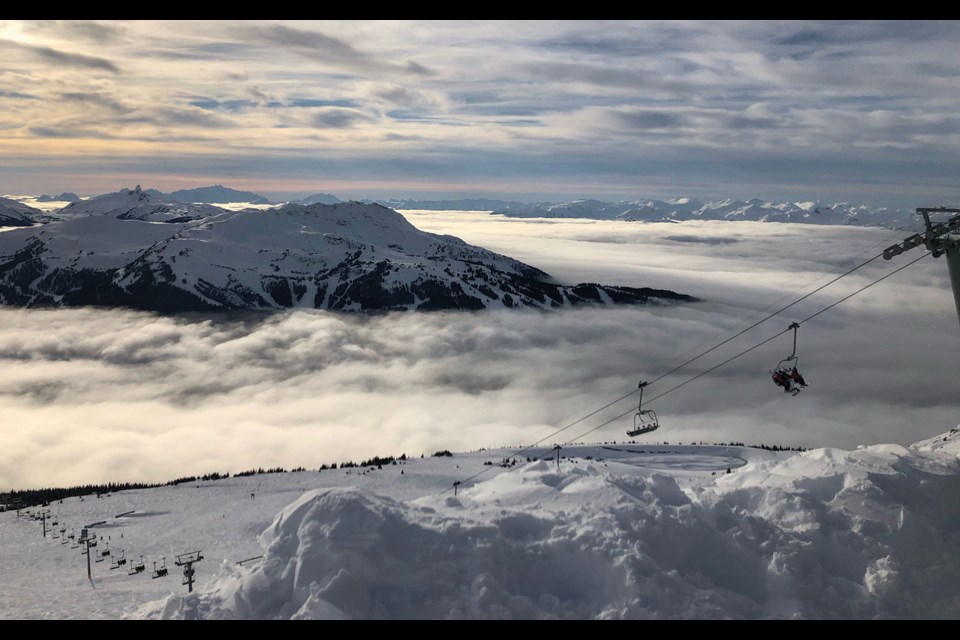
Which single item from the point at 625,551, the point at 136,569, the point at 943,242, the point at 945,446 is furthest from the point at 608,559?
the point at 945,446

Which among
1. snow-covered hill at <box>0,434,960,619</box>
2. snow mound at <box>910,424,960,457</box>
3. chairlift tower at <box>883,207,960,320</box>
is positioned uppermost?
chairlift tower at <box>883,207,960,320</box>

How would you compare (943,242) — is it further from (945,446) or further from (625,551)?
(945,446)

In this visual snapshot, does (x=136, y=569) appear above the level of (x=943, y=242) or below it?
below

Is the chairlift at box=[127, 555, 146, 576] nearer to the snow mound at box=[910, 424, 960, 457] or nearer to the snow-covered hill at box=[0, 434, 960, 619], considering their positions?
the snow-covered hill at box=[0, 434, 960, 619]

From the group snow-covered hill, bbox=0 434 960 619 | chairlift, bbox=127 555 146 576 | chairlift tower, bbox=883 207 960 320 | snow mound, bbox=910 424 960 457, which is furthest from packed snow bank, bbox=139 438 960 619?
chairlift, bbox=127 555 146 576

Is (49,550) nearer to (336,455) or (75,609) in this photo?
(75,609)

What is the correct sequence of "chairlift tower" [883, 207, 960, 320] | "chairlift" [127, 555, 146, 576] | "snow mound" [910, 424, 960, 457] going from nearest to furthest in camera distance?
"chairlift tower" [883, 207, 960, 320] < "snow mound" [910, 424, 960, 457] < "chairlift" [127, 555, 146, 576]

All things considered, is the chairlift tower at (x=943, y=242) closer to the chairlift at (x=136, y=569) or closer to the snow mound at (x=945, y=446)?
the snow mound at (x=945, y=446)

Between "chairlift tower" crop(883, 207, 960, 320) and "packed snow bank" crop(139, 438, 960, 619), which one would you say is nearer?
"packed snow bank" crop(139, 438, 960, 619)

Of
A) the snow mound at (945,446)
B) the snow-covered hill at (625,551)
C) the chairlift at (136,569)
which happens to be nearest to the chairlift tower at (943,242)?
the snow-covered hill at (625,551)

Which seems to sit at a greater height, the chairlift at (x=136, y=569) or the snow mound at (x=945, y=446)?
the snow mound at (x=945, y=446)
